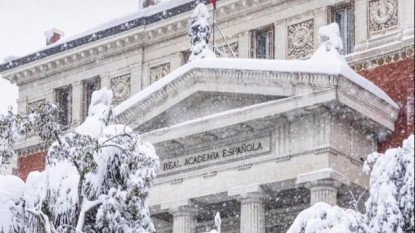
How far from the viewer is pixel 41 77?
141ft

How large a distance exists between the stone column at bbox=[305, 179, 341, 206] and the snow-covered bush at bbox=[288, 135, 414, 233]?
638 cm

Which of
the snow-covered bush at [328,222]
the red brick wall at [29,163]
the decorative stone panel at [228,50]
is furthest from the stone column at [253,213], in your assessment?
the red brick wall at [29,163]

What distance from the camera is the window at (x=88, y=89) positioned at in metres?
41.2

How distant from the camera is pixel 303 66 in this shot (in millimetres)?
28938

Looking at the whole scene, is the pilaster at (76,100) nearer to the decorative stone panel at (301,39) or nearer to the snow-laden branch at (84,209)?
the decorative stone panel at (301,39)

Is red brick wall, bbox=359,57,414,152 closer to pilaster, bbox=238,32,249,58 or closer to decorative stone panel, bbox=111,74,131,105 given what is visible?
pilaster, bbox=238,32,249,58

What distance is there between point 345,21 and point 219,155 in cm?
625

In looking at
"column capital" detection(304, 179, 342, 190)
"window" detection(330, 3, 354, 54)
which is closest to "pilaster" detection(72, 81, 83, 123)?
"window" detection(330, 3, 354, 54)

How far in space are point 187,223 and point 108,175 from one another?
11.1m

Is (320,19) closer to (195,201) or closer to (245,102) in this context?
(245,102)

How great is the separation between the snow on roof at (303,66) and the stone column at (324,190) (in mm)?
2685

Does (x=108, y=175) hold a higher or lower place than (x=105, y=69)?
lower

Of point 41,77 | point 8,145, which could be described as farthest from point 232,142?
point 41,77

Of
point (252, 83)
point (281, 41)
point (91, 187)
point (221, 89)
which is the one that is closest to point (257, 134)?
point (252, 83)
